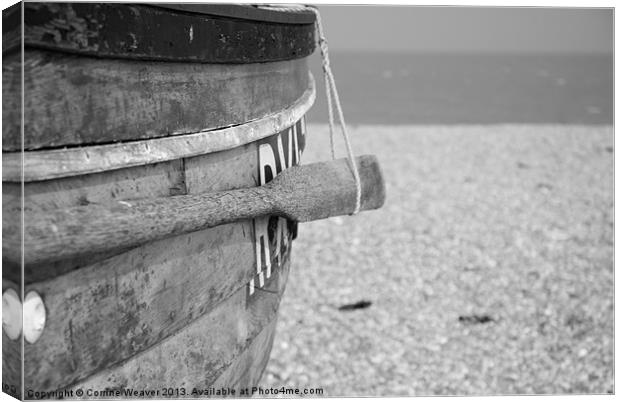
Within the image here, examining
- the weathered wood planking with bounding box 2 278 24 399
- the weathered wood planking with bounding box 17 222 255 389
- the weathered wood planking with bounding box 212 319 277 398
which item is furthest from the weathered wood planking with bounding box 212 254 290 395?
the weathered wood planking with bounding box 2 278 24 399

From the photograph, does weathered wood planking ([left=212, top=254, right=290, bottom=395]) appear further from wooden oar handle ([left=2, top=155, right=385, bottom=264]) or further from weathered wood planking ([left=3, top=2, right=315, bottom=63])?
weathered wood planking ([left=3, top=2, right=315, bottom=63])

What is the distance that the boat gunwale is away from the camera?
1.16 meters

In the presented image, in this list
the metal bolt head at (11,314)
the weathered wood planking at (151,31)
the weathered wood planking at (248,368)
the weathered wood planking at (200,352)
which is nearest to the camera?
the weathered wood planking at (151,31)

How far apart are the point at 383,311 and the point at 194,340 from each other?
2843 millimetres

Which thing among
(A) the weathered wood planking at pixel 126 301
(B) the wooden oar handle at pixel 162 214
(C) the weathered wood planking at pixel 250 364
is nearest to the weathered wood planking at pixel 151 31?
(B) the wooden oar handle at pixel 162 214

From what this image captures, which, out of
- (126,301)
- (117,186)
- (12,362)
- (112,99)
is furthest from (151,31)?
(12,362)

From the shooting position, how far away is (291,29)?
189 centimetres

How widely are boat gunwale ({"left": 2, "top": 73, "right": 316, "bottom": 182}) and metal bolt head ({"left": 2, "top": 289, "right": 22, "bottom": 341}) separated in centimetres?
24

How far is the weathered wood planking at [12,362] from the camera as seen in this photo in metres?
1.25

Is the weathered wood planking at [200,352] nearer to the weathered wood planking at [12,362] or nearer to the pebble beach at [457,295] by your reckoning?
the weathered wood planking at [12,362]

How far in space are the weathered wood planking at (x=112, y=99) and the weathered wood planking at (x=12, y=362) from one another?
0.94 ft

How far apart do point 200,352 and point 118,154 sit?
2.10 ft

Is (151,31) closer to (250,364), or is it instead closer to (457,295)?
(250,364)

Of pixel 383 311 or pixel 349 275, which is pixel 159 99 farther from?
pixel 349 275
